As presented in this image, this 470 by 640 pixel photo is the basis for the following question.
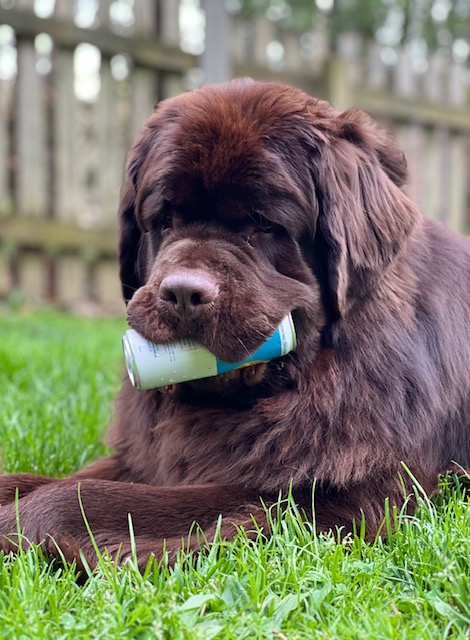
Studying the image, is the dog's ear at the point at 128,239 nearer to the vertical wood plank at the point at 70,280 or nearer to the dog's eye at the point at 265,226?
the dog's eye at the point at 265,226

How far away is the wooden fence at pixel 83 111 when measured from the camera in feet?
21.1

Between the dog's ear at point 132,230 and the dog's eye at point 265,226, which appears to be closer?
the dog's eye at point 265,226

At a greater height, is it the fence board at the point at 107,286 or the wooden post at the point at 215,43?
the wooden post at the point at 215,43

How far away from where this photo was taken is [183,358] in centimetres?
218

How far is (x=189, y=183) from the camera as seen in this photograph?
7.65ft

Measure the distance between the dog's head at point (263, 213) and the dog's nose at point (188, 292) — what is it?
2 cm

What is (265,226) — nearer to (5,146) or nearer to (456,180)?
(5,146)

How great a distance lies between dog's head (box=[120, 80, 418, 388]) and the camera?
86.4 inches

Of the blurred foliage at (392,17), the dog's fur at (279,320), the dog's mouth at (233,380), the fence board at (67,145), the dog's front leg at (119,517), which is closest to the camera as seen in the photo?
the dog's front leg at (119,517)

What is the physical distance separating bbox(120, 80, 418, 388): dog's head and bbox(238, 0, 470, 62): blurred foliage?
10.1 m

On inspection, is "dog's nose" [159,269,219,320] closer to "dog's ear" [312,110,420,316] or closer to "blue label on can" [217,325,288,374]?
"blue label on can" [217,325,288,374]

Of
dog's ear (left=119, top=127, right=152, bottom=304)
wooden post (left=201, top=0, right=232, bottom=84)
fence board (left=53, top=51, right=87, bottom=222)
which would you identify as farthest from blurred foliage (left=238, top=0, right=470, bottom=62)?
dog's ear (left=119, top=127, right=152, bottom=304)

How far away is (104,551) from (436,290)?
130cm

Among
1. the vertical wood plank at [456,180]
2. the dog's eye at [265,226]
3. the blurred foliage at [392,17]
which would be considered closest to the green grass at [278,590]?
the dog's eye at [265,226]
